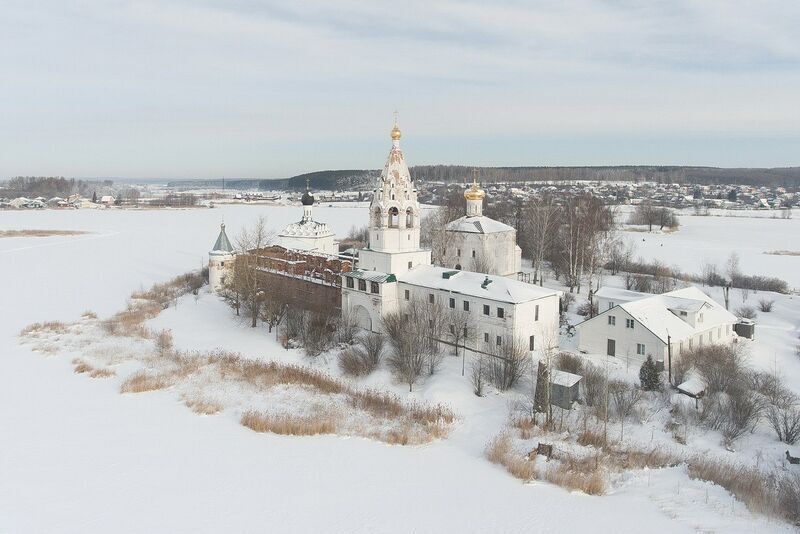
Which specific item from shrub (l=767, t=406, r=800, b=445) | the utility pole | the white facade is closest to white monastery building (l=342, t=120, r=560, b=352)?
the utility pole

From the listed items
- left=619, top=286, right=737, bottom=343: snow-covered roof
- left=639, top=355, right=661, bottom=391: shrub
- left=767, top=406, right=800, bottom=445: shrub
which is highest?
left=619, top=286, right=737, bottom=343: snow-covered roof

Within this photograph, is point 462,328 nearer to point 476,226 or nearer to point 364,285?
point 364,285

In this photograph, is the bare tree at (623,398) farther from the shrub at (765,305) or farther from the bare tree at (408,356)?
the shrub at (765,305)

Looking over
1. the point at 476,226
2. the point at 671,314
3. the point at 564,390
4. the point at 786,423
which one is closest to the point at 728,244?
the point at 476,226

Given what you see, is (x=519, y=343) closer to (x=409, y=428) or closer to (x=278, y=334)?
(x=409, y=428)

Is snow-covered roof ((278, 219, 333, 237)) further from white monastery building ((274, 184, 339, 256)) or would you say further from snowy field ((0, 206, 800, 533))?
snowy field ((0, 206, 800, 533))

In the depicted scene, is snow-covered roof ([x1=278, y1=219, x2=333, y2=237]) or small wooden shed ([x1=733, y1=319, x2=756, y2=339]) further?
snow-covered roof ([x1=278, y1=219, x2=333, y2=237])

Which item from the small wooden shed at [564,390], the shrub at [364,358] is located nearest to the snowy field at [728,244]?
the small wooden shed at [564,390]
